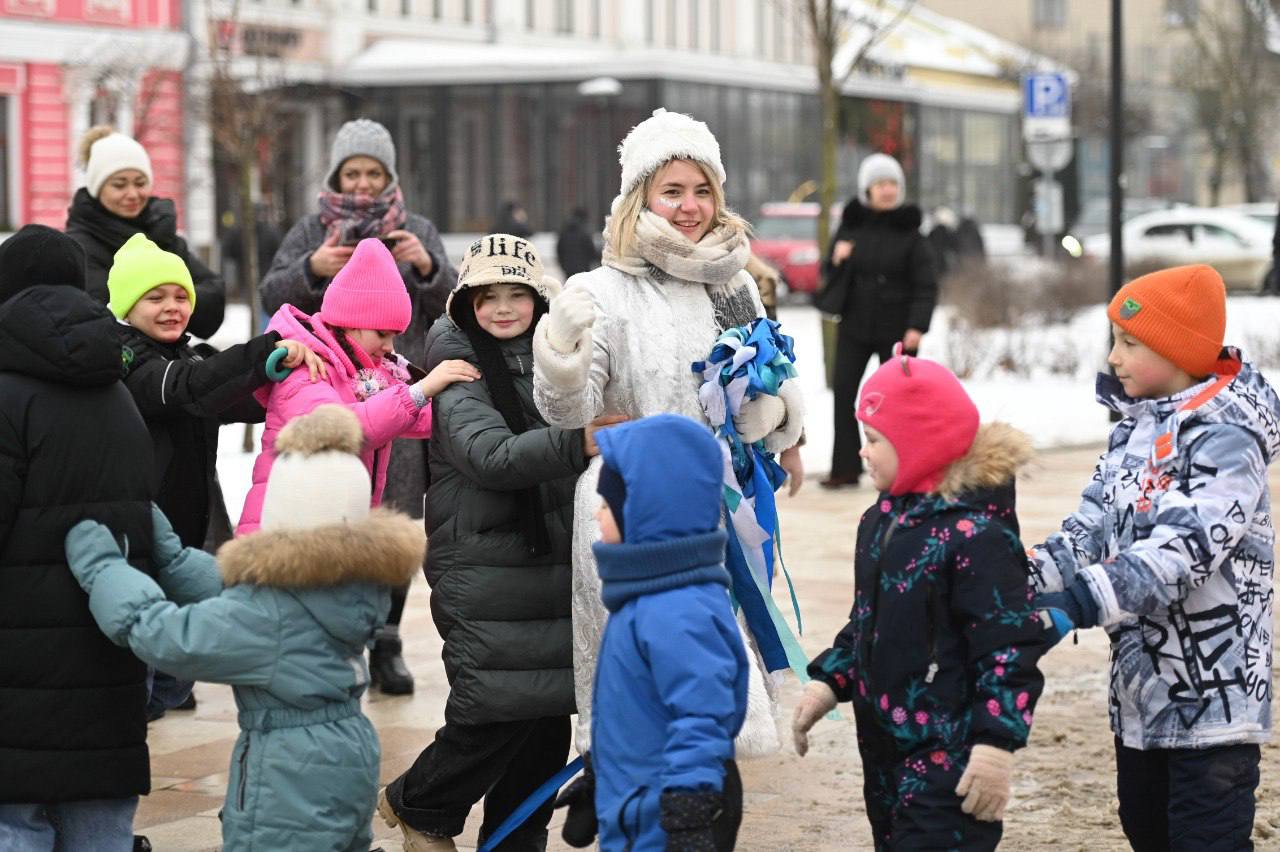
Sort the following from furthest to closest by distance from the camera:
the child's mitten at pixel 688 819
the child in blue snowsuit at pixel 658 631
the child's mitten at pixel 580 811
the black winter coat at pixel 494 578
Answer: the black winter coat at pixel 494 578, the child's mitten at pixel 580 811, the child in blue snowsuit at pixel 658 631, the child's mitten at pixel 688 819

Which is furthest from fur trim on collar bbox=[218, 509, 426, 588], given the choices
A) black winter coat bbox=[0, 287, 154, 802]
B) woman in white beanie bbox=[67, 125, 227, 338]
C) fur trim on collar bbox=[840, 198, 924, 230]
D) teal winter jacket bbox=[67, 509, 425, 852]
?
fur trim on collar bbox=[840, 198, 924, 230]

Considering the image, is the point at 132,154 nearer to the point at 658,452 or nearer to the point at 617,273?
the point at 617,273

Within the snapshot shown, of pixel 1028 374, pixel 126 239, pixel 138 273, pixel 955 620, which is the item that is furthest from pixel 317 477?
pixel 1028 374

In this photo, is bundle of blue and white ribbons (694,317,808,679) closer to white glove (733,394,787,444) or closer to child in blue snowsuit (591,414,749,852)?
white glove (733,394,787,444)

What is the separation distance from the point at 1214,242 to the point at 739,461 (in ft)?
106

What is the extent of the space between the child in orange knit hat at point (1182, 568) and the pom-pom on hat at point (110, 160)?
13.9 feet

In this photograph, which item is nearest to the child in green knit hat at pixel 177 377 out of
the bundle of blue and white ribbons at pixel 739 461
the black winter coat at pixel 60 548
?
the black winter coat at pixel 60 548

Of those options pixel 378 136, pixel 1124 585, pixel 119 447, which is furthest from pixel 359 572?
pixel 378 136

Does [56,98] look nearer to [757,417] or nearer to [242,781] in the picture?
[757,417]

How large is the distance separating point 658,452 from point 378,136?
382cm

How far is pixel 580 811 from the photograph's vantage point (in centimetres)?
454

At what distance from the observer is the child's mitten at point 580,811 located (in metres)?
4.45

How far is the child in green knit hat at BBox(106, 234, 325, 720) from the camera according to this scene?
5750 mm

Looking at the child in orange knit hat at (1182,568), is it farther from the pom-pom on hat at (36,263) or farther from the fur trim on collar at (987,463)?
the pom-pom on hat at (36,263)
